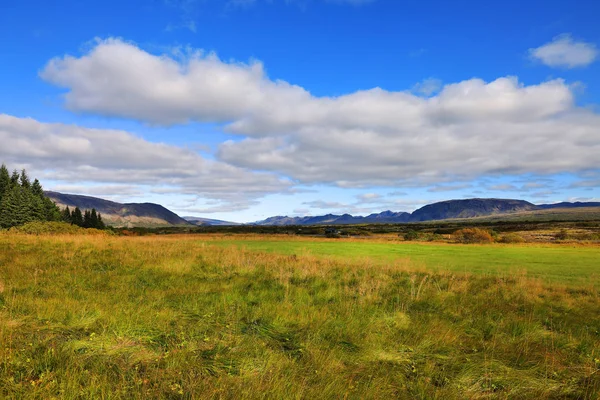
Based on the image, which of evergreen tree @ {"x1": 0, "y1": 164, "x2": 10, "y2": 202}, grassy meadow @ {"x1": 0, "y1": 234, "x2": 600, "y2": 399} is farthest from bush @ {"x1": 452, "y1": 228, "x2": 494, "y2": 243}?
evergreen tree @ {"x1": 0, "y1": 164, "x2": 10, "y2": 202}

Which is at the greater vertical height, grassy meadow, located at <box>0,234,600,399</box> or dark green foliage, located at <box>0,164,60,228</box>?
dark green foliage, located at <box>0,164,60,228</box>

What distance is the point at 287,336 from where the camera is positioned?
25.3ft

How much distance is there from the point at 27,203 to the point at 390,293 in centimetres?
8713

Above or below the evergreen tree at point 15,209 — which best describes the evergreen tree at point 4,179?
above

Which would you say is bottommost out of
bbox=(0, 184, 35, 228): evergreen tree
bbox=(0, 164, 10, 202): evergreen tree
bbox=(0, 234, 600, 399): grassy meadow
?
bbox=(0, 234, 600, 399): grassy meadow

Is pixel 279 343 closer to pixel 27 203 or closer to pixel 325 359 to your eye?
pixel 325 359

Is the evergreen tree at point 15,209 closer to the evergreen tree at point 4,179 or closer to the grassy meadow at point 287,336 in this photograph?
the evergreen tree at point 4,179

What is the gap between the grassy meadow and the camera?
5.17 metres

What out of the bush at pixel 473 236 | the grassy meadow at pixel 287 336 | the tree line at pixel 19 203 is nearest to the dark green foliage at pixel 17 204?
the tree line at pixel 19 203

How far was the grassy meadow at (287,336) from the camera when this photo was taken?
5172 mm

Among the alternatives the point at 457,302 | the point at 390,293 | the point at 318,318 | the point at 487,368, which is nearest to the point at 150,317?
the point at 318,318

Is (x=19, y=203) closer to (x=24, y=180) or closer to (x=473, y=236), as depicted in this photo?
(x=24, y=180)

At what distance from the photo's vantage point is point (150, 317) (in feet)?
27.0

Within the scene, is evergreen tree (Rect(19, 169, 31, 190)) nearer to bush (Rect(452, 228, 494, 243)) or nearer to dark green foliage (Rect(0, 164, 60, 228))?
dark green foliage (Rect(0, 164, 60, 228))
